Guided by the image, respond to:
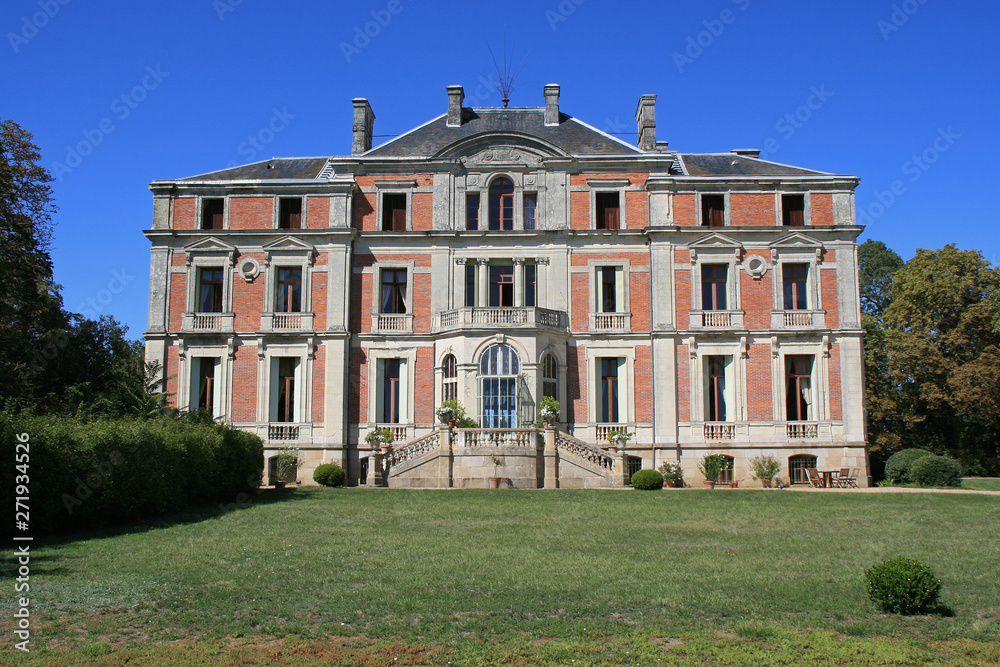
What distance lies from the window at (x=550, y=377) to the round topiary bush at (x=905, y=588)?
2050 cm

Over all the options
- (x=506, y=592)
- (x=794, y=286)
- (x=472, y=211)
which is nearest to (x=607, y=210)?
(x=472, y=211)

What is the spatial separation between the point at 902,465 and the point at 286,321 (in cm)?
2438

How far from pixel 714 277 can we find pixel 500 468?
471 inches

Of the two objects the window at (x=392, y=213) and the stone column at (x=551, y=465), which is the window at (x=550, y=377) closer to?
the stone column at (x=551, y=465)

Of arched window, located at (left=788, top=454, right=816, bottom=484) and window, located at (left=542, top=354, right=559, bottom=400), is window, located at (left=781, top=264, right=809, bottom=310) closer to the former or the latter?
arched window, located at (left=788, top=454, right=816, bottom=484)

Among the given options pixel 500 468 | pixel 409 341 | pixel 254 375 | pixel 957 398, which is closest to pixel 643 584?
pixel 500 468

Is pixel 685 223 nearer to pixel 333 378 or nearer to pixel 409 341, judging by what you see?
pixel 409 341

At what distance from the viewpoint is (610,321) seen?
102 ft

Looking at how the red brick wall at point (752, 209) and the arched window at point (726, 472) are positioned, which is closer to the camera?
the arched window at point (726, 472)

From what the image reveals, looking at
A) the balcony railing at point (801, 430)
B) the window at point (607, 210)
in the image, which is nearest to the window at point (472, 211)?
the window at point (607, 210)

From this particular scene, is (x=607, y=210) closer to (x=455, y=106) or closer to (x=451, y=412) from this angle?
(x=455, y=106)

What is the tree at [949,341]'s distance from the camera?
39.0m

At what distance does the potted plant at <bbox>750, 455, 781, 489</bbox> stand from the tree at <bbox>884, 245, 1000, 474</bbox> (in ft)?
51.0

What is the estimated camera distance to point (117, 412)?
2408cm
